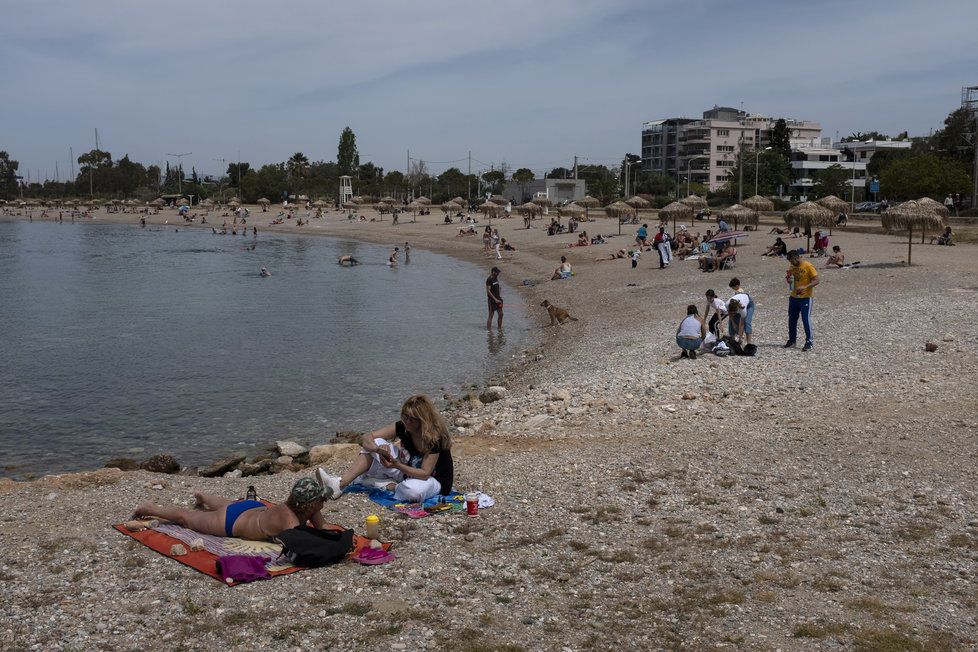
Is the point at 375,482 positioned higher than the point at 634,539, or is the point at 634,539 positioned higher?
the point at 375,482

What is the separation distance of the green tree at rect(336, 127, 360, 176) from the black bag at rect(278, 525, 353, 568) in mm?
129110

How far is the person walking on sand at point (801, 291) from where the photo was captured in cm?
1376

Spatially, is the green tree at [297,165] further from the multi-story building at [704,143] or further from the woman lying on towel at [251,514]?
the woman lying on towel at [251,514]

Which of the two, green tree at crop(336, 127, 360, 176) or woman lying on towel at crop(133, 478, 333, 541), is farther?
green tree at crop(336, 127, 360, 176)

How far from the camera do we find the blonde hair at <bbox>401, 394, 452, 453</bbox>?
25.4ft

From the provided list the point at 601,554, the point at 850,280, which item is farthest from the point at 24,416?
the point at 850,280

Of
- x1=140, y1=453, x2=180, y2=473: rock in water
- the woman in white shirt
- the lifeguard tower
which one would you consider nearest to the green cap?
x1=140, y1=453, x2=180, y2=473: rock in water

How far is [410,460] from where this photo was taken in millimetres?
8023

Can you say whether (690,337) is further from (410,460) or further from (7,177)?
(7,177)

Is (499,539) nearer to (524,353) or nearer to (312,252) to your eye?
(524,353)

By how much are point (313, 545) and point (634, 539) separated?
2.62 m

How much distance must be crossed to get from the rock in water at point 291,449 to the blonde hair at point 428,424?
4.71 meters

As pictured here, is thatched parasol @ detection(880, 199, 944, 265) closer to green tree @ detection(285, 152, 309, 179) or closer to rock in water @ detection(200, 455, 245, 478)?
rock in water @ detection(200, 455, 245, 478)

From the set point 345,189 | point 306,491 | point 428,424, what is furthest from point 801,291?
point 345,189
